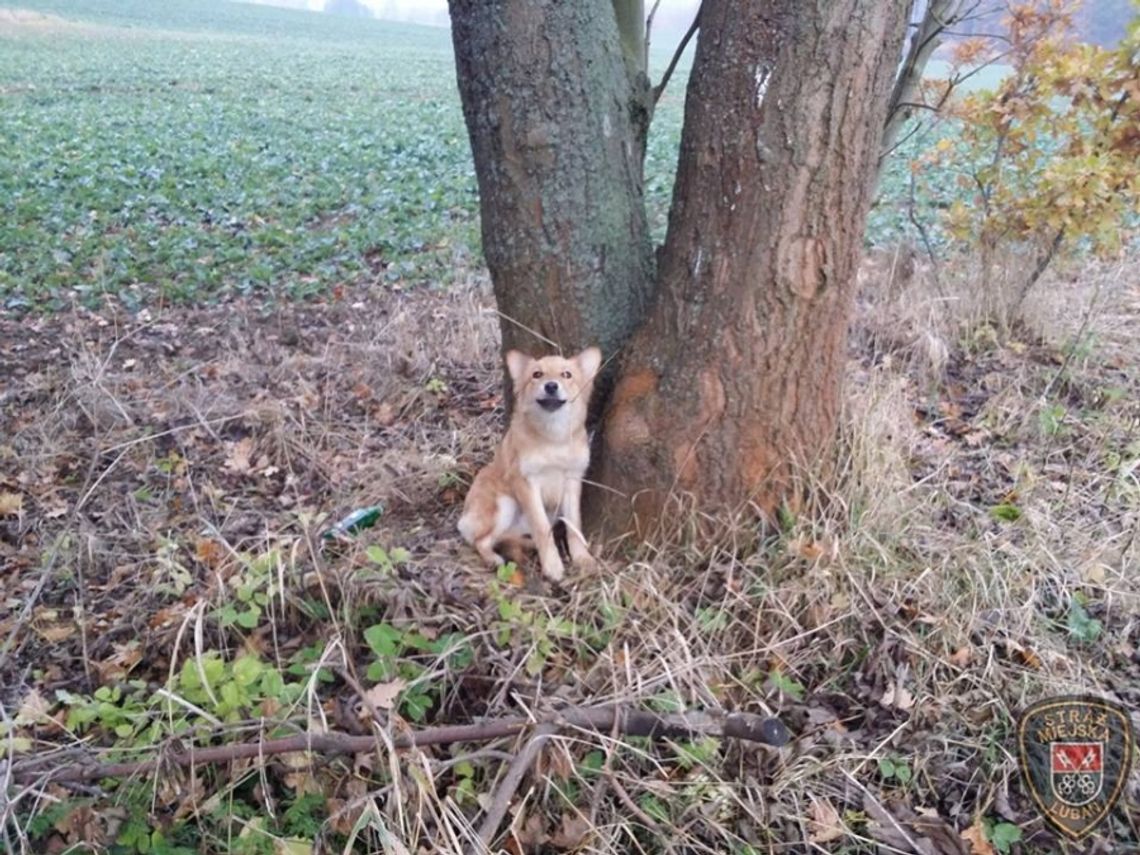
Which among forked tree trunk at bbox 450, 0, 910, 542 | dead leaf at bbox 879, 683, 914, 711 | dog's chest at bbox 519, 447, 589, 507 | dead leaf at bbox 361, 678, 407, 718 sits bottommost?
dead leaf at bbox 879, 683, 914, 711

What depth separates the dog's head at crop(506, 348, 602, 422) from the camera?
11.1 ft

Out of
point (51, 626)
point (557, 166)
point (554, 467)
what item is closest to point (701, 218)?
point (557, 166)

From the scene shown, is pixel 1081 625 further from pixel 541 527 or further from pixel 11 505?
pixel 11 505

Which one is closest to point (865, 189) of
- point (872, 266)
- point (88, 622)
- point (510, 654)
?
point (510, 654)

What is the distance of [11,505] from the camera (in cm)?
448

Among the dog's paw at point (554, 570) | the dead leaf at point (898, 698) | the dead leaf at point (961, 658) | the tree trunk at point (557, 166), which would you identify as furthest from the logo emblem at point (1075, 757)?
the tree trunk at point (557, 166)

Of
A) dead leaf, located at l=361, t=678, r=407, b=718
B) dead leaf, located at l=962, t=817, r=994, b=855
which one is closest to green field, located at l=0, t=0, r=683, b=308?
dead leaf, located at l=361, t=678, r=407, b=718

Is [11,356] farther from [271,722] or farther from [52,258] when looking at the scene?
[271,722]

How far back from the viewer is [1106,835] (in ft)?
8.95

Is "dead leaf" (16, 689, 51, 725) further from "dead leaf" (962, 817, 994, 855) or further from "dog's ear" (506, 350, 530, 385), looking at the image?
"dead leaf" (962, 817, 994, 855)

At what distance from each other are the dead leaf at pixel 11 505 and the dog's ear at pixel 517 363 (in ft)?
8.70

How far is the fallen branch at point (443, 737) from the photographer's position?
2512 mm

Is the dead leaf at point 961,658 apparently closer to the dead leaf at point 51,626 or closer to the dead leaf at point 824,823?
the dead leaf at point 824,823

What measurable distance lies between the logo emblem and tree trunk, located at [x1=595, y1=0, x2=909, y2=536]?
3.77 feet
